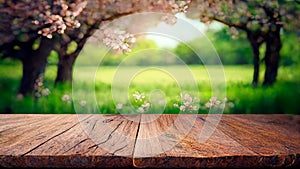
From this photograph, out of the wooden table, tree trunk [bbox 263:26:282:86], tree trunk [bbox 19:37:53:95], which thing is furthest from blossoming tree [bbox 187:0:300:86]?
tree trunk [bbox 19:37:53:95]

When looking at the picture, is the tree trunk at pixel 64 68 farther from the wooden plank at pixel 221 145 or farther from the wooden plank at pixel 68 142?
the wooden plank at pixel 221 145

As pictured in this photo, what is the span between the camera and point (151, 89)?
6.26 ft

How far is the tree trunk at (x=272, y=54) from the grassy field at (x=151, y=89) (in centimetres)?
4

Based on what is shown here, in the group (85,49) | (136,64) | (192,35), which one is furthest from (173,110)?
(85,49)

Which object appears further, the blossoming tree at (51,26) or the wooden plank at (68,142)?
the blossoming tree at (51,26)

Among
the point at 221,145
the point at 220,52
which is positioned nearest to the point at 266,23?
the point at 220,52

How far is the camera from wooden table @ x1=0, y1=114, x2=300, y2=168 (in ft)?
3.18

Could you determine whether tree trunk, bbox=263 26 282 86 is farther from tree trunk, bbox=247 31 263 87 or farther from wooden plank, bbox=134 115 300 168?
wooden plank, bbox=134 115 300 168

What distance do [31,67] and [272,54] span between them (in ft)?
4.43

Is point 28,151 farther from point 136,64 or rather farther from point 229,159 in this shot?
point 136,64

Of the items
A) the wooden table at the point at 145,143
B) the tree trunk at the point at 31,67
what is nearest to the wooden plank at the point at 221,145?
the wooden table at the point at 145,143

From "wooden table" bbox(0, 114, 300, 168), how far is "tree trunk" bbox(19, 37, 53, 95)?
1.31 feet

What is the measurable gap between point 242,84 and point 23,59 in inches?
48.1

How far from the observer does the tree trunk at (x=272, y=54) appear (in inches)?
79.0
